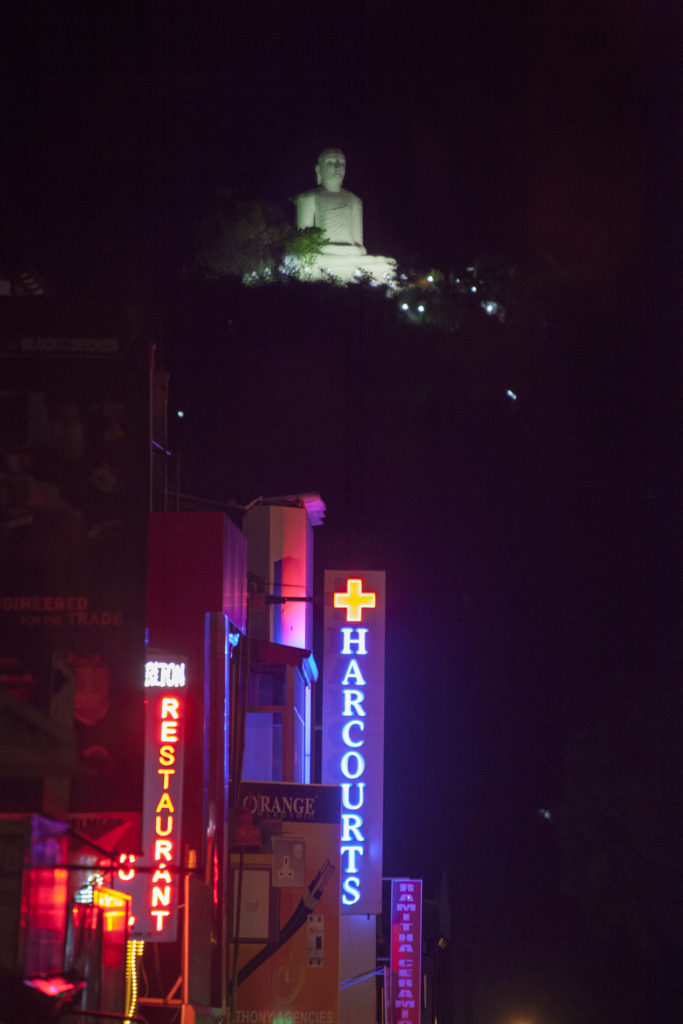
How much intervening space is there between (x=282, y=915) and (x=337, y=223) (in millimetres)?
16447

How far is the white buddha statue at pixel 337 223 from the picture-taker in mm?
26578

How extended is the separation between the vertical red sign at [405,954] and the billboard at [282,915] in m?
5.91

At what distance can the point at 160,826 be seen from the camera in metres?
11.8

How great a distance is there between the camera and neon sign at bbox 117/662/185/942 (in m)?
11.8

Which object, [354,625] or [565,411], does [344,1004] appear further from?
[565,411]

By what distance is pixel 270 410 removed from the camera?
27.8 meters

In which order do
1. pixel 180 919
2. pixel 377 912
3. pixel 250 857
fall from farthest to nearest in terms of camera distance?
pixel 377 912
pixel 250 857
pixel 180 919

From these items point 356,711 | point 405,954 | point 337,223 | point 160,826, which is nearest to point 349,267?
point 337,223

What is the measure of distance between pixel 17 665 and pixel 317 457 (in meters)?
21.2

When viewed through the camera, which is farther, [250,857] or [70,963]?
[250,857]

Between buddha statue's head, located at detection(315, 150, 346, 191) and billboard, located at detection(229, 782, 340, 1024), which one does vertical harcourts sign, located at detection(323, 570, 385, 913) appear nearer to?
billboard, located at detection(229, 782, 340, 1024)

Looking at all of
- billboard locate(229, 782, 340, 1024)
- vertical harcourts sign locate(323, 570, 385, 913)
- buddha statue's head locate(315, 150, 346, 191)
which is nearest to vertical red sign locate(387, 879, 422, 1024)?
vertical harcourts sign locate(323, 570, 385, 913)

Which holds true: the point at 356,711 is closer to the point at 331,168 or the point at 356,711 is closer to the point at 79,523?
the point at 331,168

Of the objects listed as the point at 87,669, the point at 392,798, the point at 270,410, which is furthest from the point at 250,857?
the point at 392,798
